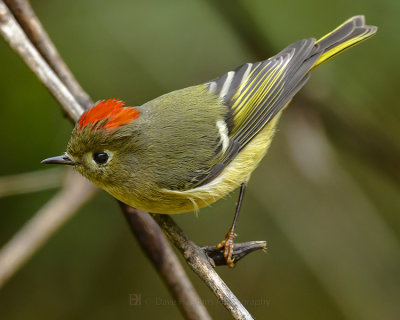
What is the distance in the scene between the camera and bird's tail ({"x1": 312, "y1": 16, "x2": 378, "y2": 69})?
9.56 feet

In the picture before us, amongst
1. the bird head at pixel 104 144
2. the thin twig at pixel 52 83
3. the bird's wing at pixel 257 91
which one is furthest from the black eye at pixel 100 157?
the bird's wing at pixel 257 91

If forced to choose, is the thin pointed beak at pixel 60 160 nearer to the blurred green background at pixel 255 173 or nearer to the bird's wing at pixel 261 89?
the bird's wing at pixel 261 89

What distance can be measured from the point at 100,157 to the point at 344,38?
1438 millimetres

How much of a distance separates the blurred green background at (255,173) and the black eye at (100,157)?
1258 millimetres

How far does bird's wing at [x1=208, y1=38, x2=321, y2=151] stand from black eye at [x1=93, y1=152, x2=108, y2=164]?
680 mm

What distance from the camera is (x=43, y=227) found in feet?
9.09

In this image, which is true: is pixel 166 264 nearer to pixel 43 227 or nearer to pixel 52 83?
pixel 43 227

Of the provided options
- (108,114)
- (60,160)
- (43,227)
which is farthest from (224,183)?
(43,227)

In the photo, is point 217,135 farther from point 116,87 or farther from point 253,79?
point 116,87

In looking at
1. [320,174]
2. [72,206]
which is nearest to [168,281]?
[72,206]

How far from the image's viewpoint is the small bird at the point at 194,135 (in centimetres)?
252

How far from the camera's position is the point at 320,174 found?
3740 millimetres

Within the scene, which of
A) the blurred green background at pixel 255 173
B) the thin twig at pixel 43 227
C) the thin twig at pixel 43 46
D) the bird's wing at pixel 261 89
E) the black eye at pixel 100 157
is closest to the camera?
the black eye at pixel 100 157

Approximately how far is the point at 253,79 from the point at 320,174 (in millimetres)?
1042
